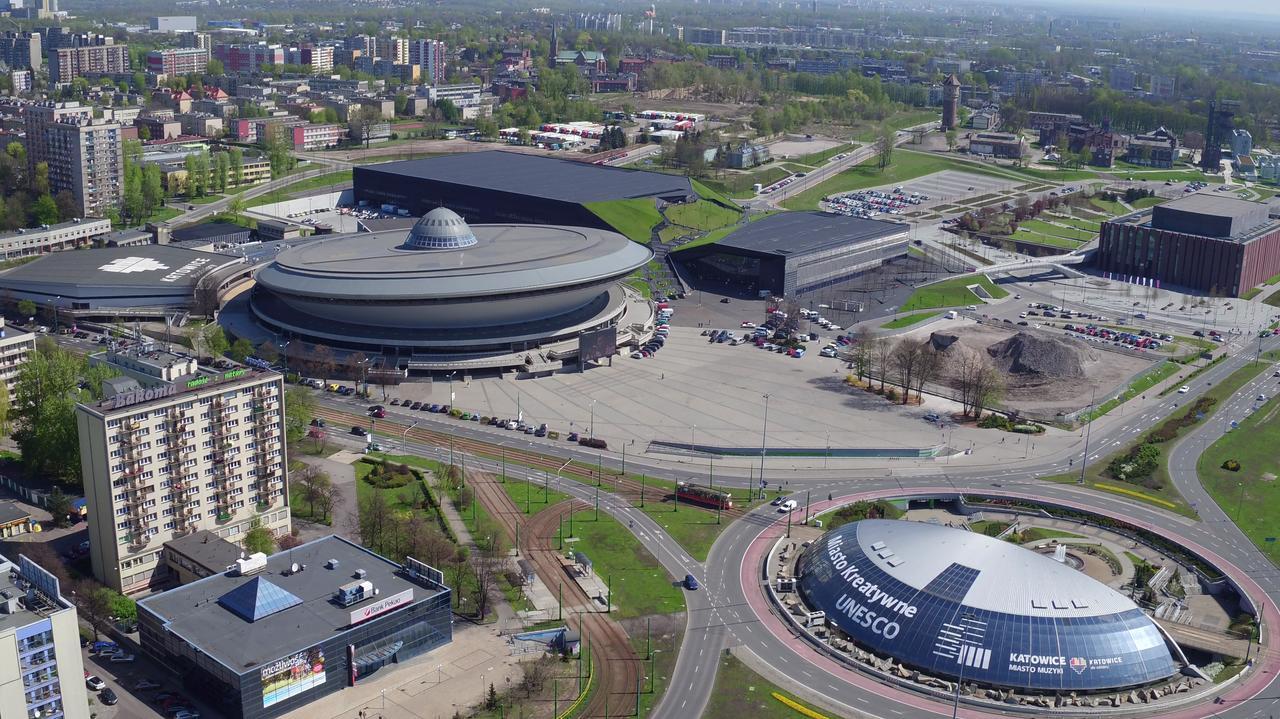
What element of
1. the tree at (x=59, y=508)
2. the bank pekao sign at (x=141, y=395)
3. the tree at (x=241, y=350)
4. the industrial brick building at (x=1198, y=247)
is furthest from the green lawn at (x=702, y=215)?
the bank pekao sign at (x=141, y=395)

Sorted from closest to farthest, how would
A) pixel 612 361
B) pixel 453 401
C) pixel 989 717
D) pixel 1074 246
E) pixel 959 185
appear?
1. pixel 989 717
2. pixel 453 401
3. pixel 612 361
4. pixel 1074 246
5. pixel 959 185

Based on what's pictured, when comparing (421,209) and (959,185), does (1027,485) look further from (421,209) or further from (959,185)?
(959,185)

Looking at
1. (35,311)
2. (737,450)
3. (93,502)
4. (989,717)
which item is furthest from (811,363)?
(35,311)

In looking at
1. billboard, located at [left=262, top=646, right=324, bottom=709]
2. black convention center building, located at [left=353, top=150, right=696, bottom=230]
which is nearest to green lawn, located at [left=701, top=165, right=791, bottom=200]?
black convention center building, located at [left=353, top=150, right=696, bottom=230]

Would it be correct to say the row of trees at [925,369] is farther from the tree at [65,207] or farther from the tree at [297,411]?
the tree at [65,207]

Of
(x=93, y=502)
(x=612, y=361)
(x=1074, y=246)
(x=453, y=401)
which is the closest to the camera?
(x=93, y=502)

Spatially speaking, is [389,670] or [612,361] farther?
[612,361]
